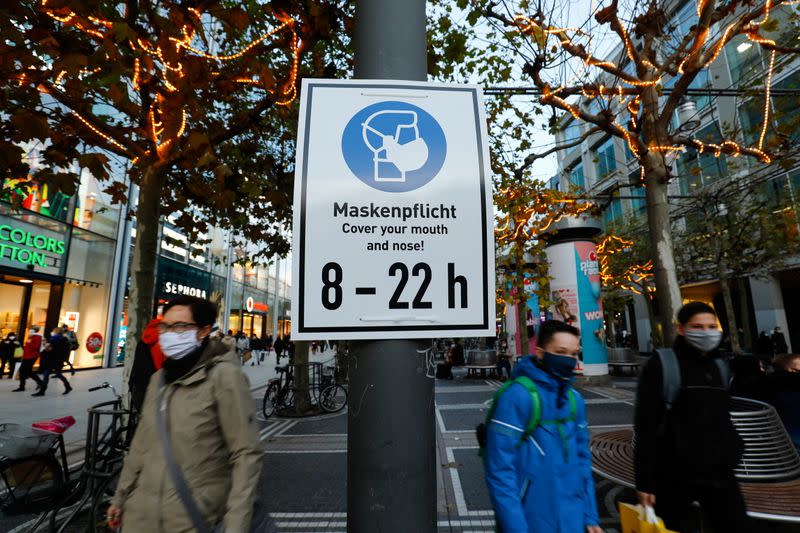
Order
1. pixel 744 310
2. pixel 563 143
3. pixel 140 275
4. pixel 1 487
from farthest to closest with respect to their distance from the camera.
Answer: pixel 744 310 < pixel 563 143 < pixel 140 275 < pixel 1 487

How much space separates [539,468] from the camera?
212cm

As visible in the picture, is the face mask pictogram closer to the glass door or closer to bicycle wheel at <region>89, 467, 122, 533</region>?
bicycle wheel at <region>89, 467, 122, 533</region>

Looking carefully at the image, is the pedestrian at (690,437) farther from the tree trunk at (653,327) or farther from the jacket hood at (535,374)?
the tree trunk at (653,327)

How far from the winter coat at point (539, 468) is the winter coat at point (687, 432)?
533 millimetres

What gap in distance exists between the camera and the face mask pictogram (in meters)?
1.46

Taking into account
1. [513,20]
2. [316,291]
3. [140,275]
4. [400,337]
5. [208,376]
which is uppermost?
[513,20]

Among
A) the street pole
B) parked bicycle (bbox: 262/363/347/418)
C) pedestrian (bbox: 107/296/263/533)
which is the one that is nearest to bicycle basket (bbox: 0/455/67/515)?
pedestrian (bbox: 107/296/263/533)

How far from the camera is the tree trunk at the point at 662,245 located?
5.21m

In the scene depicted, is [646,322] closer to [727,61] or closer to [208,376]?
[727,61]

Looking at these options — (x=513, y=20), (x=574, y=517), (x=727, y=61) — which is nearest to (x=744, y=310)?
(x=727, y=61)

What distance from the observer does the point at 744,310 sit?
18422mm

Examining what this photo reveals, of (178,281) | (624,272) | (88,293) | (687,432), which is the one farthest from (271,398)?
(624,272)

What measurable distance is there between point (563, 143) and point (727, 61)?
18.8 m

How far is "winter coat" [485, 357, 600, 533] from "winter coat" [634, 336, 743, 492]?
0.53 m
